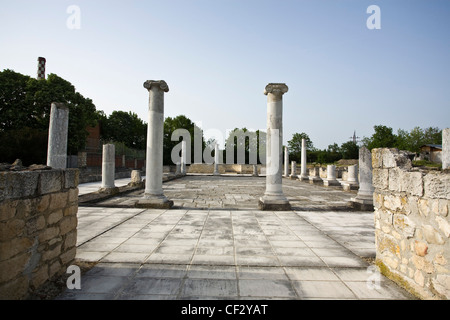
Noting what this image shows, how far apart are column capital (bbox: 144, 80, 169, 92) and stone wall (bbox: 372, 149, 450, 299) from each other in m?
6.63

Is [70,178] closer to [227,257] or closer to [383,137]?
[227,257]

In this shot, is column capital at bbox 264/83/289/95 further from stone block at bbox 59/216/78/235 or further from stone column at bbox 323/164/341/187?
stone column at bbox 323/164/341/187

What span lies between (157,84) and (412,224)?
303 inches

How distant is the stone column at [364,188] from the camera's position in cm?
823

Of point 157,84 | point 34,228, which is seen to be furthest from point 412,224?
point 157,84

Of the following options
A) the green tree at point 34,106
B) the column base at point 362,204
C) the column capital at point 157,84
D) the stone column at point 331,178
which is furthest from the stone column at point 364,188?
the green tree at point 34,106

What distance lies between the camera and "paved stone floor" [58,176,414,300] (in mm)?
2846

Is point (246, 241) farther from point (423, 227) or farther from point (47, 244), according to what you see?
point (47, 244)

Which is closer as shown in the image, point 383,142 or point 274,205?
point 274,205

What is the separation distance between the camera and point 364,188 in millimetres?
8664

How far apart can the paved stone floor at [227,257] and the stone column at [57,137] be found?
4269mm

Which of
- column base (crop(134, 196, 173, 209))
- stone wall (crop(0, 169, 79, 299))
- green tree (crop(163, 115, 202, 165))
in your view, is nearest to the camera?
stone wall (crop(0, 169, 79, 299))

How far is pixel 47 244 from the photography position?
280cm

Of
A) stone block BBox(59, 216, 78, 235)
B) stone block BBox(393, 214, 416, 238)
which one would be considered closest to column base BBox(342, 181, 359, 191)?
stone block BBox(393, 214, 416, 238)
